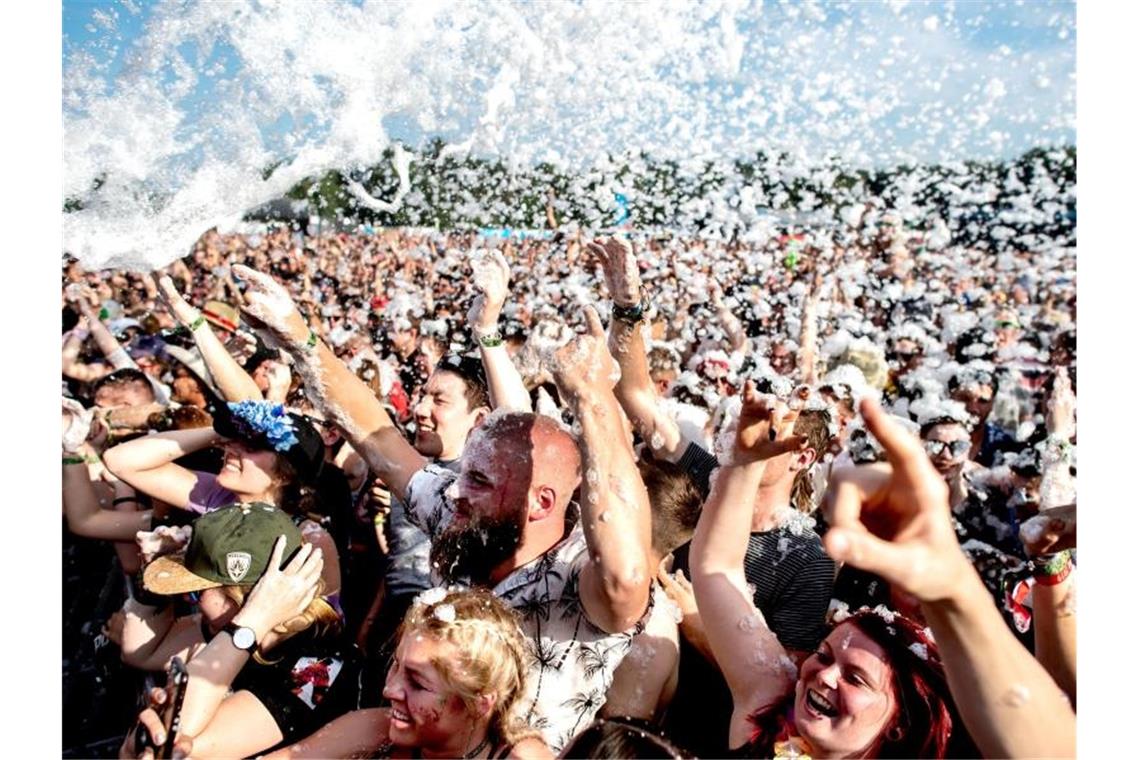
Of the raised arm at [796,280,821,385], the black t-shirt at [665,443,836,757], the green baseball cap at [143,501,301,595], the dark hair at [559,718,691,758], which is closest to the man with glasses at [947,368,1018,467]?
the raised arm at [796,280,821,385]

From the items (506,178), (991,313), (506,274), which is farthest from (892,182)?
(506,274)

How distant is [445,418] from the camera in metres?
2.82

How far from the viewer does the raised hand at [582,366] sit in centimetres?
176

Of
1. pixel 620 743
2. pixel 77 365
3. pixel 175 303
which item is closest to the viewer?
pixel 620 743

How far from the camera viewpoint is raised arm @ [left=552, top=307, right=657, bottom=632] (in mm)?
1642

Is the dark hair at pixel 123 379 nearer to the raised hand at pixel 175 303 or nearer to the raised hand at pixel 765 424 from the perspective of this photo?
the raised hand at pixel 175 303

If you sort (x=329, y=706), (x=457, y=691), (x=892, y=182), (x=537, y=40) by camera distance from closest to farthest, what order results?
(x=457, y=691) → (x=329, y=706) → (x=537, y=40) → (x=892, y=182)

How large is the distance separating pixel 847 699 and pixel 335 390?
150cm

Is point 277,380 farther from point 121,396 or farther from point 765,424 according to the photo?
point 765,424

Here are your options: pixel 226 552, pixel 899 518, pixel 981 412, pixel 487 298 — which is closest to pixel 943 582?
pixel 899 518
